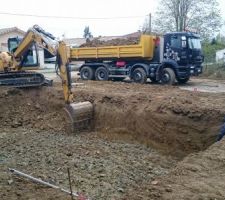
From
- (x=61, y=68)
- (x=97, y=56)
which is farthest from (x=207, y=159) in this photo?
(x=97, y=56)

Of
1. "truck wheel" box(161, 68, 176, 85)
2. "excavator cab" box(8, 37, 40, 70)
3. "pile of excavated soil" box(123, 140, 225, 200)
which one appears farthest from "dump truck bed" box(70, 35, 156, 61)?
"pile of excavated soil" box(123, 140, 225, 200)

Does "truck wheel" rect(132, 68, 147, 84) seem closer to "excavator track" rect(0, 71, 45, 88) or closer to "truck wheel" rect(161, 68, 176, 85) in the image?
"truck wheel" rect(161, 68, 176, 85)

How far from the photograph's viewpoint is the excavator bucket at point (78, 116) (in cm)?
1102

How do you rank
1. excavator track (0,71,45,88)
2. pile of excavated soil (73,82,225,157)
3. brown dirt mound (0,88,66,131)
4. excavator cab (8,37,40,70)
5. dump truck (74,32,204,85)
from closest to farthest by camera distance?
1. pile of excavated soil (73,82,225,157)
2. brown dirt mound (0,88,66,131)
3. excavator track (0,71,45,88)
4. excavator cab (8,37,40,70)
5. dump truck (74,32,204,85)

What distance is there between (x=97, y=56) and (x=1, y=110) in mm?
8226

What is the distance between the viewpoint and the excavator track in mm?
13148

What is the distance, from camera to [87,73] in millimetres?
20469

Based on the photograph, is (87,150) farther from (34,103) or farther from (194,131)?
(34,103)

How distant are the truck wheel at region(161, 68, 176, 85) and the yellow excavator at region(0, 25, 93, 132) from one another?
6.05m

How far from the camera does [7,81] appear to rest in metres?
13.1

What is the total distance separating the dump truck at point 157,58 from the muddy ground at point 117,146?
4.38m

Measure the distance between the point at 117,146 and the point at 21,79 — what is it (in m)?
4.75

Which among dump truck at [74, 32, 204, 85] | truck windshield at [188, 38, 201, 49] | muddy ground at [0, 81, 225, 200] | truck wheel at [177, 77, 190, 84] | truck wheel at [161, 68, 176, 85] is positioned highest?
truck windshield at [188, 38, 201, 49]

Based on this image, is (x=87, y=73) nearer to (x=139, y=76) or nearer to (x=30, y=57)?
(x=139, y=76)
